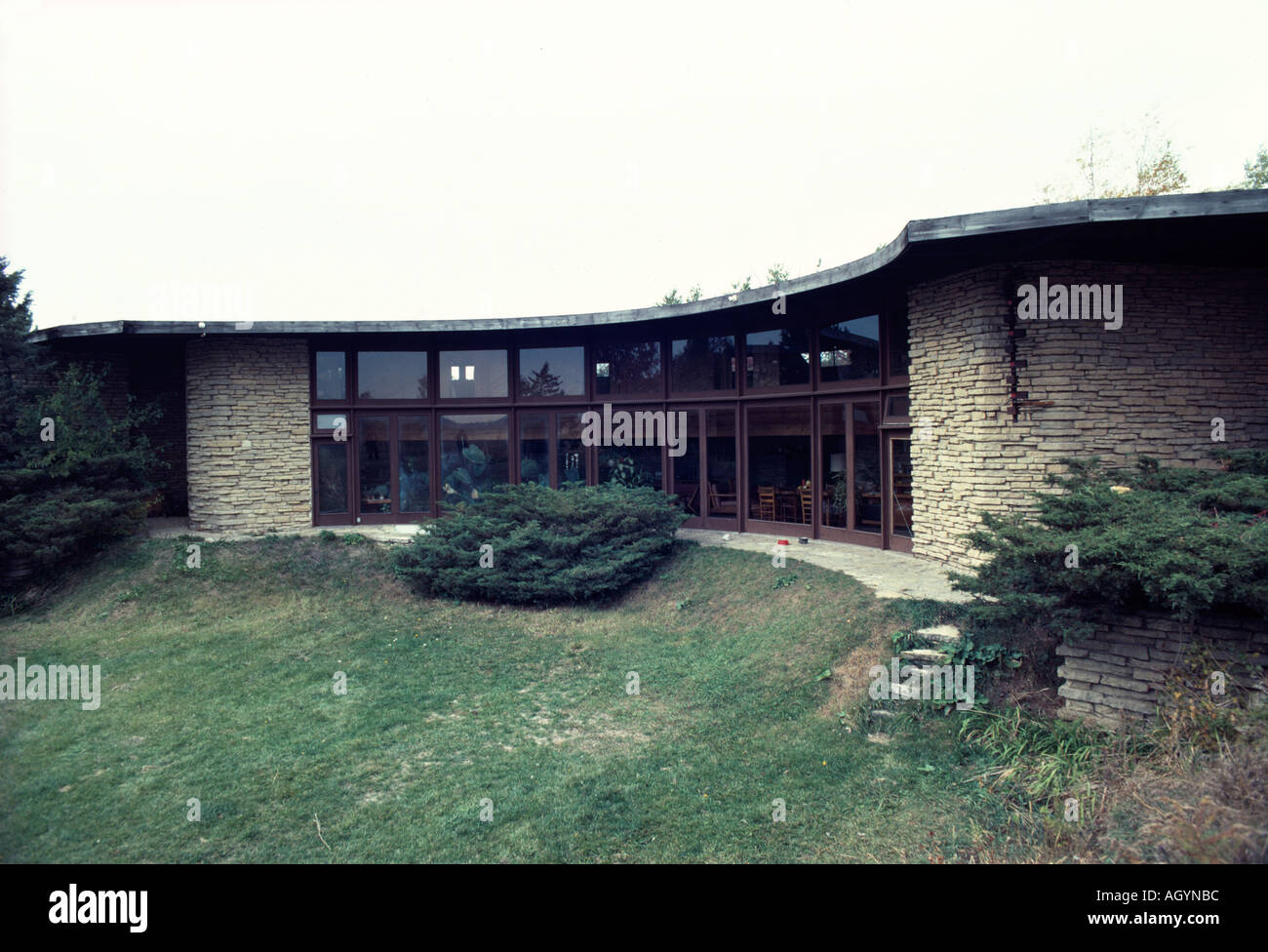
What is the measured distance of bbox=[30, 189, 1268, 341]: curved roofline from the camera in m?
6.10

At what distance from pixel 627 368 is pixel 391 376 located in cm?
493

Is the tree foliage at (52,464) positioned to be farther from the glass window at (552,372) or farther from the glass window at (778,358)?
the glass window at (778,358)

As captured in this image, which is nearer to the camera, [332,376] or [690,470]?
[690,470]

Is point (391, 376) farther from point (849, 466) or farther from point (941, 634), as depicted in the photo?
point (941, 634)

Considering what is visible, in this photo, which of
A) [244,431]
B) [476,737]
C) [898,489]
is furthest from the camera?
[244,431]

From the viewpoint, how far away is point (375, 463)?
14383 millimetres

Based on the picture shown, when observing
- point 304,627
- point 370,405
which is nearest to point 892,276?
point 304,627

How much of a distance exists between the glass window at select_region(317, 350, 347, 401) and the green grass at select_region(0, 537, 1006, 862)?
17.0 ft

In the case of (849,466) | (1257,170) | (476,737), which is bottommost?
(476,737)

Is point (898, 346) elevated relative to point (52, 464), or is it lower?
elevated

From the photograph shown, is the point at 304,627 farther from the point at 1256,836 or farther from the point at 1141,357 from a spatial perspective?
the point at 1141,357

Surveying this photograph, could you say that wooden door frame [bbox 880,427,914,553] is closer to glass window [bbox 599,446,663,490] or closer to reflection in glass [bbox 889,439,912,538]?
reflection in glass [bbox 889,439,912,538]

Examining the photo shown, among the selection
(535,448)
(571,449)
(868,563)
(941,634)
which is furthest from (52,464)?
(941,634)
